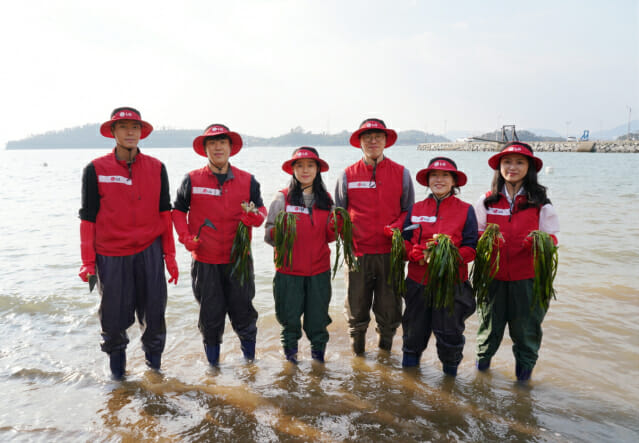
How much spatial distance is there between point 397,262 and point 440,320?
25.8 inches

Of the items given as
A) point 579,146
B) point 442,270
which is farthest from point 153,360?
point 579,146

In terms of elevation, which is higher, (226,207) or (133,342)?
(226,207)

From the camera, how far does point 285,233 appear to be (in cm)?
394

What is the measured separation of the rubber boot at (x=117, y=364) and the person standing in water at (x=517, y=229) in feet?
12.0

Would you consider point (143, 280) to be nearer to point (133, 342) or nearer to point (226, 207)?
point (226, 207)

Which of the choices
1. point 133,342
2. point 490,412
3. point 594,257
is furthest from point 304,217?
point 594,257

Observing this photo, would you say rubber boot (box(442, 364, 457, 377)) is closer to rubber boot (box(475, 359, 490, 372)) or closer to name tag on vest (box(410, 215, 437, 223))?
rubber boot (box(475, 359, 490, 372))

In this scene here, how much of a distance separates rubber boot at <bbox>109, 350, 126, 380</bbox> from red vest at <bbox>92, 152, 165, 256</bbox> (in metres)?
1.10

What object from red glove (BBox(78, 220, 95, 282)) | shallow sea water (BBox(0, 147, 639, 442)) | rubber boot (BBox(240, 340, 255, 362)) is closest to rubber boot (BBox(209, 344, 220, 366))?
shallow sea water (BBox(0, 147, 639, 442))

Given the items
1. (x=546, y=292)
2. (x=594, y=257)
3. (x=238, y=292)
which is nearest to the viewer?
(x=546, y=292)

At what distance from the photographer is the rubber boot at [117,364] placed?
13.4ft

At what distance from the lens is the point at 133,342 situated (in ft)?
17.9

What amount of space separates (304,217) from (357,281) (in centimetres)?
90

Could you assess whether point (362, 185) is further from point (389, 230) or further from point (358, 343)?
point (358, 343)
